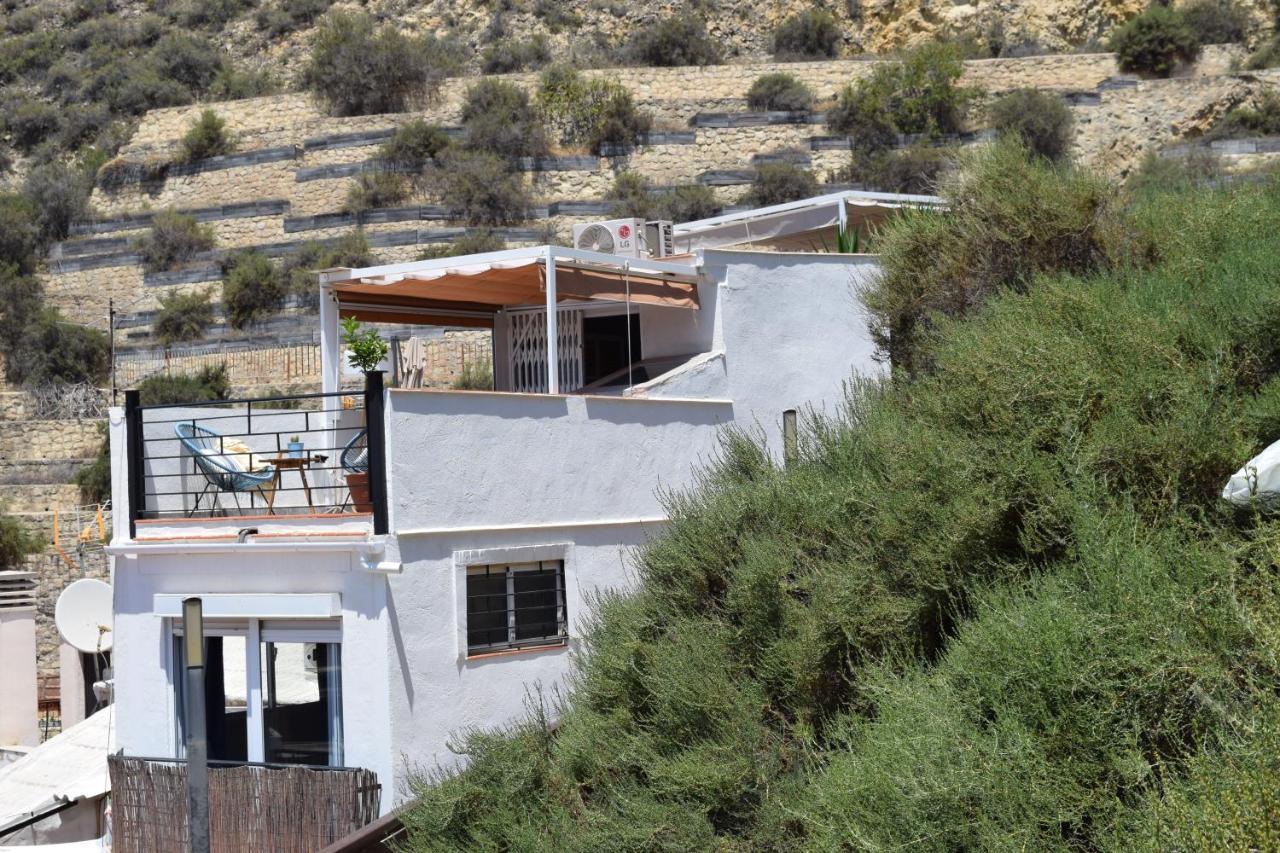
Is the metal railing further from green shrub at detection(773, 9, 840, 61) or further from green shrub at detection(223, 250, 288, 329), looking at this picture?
green shrub at detection(773, 9, 840, 61)

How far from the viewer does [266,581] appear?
362 inches

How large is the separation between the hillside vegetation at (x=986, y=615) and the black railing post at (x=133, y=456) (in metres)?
3.04

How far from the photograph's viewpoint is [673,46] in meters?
42.1

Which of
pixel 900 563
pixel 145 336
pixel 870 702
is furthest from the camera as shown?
pixel 145 336

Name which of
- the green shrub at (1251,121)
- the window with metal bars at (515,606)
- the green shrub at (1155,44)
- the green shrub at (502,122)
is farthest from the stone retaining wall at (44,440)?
the green shrub at (1155,44)

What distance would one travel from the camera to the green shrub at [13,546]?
22.5 meters

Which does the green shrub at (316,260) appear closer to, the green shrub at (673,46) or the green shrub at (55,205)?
the green shrub at (55,205)

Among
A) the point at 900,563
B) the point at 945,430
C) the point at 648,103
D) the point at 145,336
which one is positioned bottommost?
the point at 145,336

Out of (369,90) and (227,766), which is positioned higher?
(369,90)

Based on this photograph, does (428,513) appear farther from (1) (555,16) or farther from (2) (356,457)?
(1) (555,16)

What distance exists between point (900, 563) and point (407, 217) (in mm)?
27328

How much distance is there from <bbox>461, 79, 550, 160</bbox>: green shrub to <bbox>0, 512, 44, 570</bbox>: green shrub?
1638cm

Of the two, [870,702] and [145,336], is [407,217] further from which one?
[870,702]

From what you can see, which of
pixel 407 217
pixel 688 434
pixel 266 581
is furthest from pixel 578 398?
pixel 407 217
